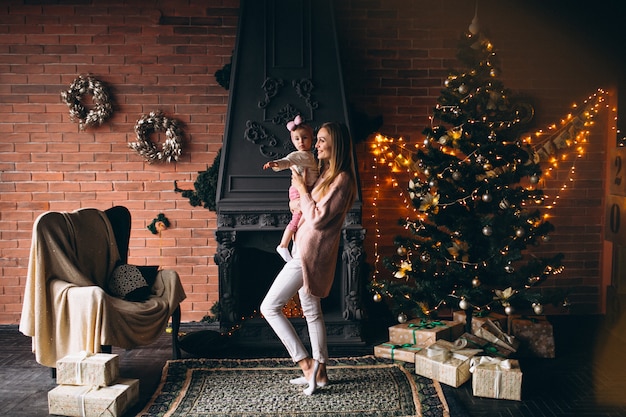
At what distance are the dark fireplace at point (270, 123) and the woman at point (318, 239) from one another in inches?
43.7

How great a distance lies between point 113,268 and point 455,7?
3.94m

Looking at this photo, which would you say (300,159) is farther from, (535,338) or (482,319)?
(535,338)

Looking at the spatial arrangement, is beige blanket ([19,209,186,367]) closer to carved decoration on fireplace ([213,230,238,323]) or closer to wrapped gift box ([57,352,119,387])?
wrapped gift box ([57,352,119,387])

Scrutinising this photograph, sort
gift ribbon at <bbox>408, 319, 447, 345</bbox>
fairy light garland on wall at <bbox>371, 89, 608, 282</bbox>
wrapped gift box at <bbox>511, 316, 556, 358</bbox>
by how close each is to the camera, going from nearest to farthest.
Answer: wrapped gift box at <bbox>511, 316, 556, 358</bbox>
gift ribbon at <bbox>408, 319, 447, 345</bbox>
fairy light garland on wall at <bbox>371, 89, 608, 282</bbox>

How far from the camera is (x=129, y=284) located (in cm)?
411

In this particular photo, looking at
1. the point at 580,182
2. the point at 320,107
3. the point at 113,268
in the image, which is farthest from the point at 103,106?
the point at 580,182

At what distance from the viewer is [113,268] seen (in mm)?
4254

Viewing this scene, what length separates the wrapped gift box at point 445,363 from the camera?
383 centimetres

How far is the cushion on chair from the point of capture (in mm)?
4090

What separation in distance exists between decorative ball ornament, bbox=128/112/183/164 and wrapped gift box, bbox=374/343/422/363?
2.58 metres

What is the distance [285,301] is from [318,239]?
0.49m

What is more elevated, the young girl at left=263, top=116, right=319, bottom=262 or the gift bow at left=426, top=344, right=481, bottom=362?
the young girl at left=263, top=116, right=319, bottom=262

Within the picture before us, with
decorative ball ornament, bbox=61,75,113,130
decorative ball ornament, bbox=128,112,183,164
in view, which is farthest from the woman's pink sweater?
decorative ball ornament, bbox=61,75,113,130

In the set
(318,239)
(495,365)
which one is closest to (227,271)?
(318,239)
